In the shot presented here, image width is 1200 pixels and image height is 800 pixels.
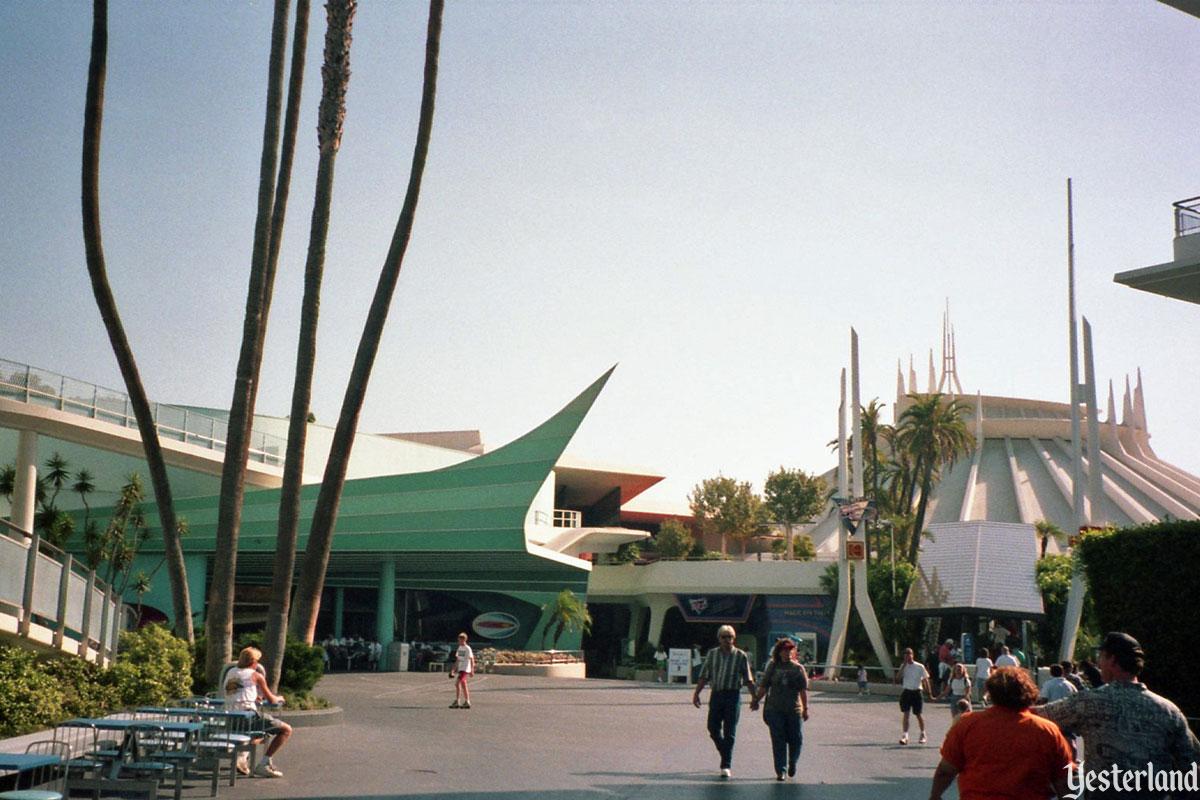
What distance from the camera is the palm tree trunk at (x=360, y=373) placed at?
19562 millimetres

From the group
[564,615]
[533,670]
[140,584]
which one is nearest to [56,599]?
[533,670]

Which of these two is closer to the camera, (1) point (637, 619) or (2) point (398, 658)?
(2) point (398, 658)

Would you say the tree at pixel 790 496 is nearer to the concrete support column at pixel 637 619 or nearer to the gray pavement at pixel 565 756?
the concrete support column at pixel 637 619

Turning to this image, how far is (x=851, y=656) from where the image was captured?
46.3m

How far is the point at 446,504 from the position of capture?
44125 millimetres

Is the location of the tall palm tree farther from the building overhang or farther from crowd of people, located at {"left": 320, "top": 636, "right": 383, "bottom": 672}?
crowd of people, located at {"left": 320, "top": 636, "right": 383, "bottom": 672}

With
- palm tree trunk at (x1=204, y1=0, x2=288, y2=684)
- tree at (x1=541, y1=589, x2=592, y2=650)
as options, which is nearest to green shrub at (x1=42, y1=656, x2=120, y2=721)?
palm tree trunk at (x1=204, y1=0, x2=288, y2=684)

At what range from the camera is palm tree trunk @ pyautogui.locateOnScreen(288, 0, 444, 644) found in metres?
19.6

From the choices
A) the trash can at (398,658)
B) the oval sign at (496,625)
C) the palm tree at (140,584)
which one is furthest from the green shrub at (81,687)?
the oval sign at (496,625)

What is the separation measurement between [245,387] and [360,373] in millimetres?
1891

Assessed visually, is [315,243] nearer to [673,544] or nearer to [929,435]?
[929,435]

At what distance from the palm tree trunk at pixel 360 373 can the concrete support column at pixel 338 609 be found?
3072 centimetres

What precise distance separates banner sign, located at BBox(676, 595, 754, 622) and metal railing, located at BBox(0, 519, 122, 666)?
43582 mm

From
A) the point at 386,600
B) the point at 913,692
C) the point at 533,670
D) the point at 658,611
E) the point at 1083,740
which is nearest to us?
the point at 1083,740
